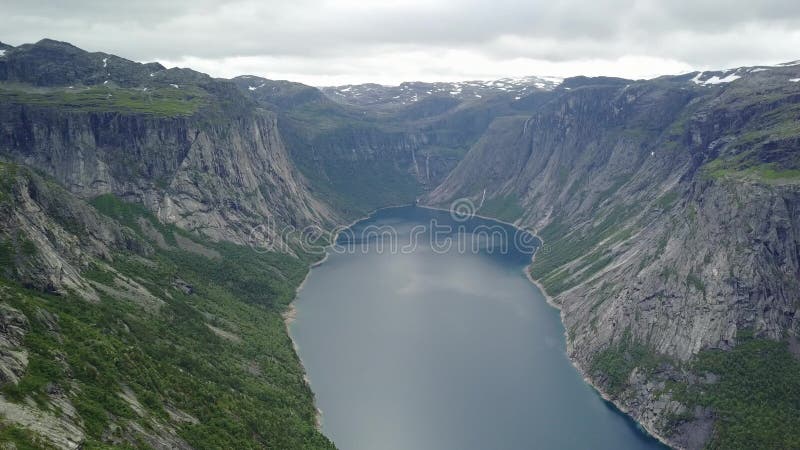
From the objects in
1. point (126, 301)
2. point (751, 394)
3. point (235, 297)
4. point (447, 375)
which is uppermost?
point (126, 301)

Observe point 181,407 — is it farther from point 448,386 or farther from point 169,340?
point 448,386

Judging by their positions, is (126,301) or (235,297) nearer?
(126,301)

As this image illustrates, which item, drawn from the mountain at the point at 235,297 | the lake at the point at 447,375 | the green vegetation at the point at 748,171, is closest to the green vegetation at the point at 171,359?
the mountain at the point at 235,297

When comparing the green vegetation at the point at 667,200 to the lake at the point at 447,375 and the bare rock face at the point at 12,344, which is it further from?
the bare rock face at the point at 12,344

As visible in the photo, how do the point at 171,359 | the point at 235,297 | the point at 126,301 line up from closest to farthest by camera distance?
the point at 171,359
the point at 126,301
the point at 235,297

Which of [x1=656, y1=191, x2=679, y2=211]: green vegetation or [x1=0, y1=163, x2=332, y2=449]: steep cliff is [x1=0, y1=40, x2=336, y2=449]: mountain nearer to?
[x1=0, y1=163, x2=332, y2=449]: steep cliff

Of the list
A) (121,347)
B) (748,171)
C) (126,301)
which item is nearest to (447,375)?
(126,301)

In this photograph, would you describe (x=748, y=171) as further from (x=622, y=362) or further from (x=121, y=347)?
(x=121, y=347)
